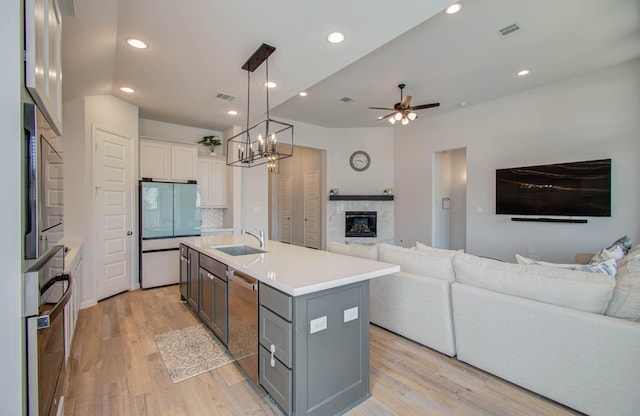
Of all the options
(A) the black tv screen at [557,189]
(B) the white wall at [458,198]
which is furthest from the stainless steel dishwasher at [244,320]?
(B) the white wall at [458,198]

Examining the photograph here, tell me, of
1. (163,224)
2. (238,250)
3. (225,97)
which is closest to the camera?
(238,250)

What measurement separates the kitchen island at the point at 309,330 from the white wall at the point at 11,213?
40.7 inches

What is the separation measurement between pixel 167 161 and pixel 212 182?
910 millimetres

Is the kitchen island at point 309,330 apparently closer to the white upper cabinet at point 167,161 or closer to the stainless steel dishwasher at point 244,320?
the stainless steel dishwasher at point 244,320

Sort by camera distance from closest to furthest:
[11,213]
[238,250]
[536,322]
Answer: [11,213], [536,322], [238,250]

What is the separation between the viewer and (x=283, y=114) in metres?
6.15

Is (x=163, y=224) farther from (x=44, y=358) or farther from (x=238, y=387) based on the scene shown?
(x=44, y=358)

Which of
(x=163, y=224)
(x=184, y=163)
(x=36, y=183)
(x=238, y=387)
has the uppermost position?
(x=184, y=163)

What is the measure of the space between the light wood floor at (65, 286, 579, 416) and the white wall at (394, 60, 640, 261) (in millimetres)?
3677

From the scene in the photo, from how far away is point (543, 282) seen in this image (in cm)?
196

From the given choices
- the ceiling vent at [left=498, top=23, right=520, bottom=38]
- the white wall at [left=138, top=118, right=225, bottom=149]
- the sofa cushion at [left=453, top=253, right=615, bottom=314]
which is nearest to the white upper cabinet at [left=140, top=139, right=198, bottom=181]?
the white wall at [left=138, top=118, right=225, bottom=149]

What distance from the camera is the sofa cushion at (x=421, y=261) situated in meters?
2.47

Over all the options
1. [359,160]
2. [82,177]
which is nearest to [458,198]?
[359,160]

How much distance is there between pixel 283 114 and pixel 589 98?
17.2ft
